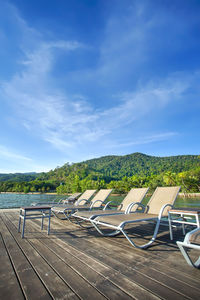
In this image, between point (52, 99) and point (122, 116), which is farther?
point (122, 116)

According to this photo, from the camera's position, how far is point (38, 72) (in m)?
8.83

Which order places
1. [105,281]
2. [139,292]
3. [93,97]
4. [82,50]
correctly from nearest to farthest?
[139,292] → [105,281] → [82,50] → [93,97]

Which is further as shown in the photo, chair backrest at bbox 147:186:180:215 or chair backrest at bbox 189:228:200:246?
chair backrest at bbox 147:186:180:215

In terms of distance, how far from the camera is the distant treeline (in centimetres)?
4011

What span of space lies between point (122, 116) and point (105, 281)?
15967 mm

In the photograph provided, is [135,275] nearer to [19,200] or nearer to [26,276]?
[26,276]

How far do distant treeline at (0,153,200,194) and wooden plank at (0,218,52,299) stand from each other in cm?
3941

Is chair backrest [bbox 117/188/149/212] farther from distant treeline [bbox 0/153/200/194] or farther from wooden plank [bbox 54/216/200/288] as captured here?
distant treeline [bbox 0/153/200/194]

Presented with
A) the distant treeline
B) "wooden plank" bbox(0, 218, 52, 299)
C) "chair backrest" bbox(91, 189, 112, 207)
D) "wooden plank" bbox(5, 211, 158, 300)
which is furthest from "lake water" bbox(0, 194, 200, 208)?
the distant treeline

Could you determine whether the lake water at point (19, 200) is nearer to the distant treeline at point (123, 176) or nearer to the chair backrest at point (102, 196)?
the chair backrest at point (102, 196)

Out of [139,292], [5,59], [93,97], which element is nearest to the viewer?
[139,292]

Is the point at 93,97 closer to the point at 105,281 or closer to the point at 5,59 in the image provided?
the point at 5,59

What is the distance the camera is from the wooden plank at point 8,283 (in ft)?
4.00

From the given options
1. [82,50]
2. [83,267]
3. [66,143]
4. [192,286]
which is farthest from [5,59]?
[66,143]
